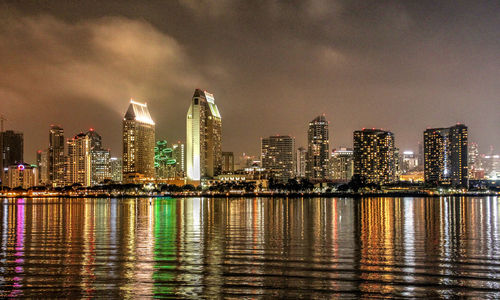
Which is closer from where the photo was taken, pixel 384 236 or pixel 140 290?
pixel 140 290

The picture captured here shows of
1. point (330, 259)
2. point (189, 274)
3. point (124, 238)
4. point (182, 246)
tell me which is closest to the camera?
point (189, 274)

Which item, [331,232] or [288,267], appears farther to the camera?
[331,232]

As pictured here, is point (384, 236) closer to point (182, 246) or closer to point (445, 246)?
point (445, 246)

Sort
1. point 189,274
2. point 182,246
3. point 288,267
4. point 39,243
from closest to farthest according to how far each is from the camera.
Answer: point 189,274, point 288,267, point 182,246, point 39,243

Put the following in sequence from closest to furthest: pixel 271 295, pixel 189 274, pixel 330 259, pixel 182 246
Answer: pixel 271 295
pixel 189 274
pixel 330 259
pixel 182 246

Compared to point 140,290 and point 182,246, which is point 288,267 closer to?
point 140,290

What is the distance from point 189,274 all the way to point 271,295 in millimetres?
6397

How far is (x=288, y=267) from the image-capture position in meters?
30.0

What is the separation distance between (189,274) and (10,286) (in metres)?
8.59

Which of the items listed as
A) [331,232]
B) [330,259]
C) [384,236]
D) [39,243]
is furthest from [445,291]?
[39,243]

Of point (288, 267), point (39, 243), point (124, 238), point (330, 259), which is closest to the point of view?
point (288, 267)

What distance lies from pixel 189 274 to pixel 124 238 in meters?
20.8

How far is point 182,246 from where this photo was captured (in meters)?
40.1

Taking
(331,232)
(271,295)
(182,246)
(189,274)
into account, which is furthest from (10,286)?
(331,232)
